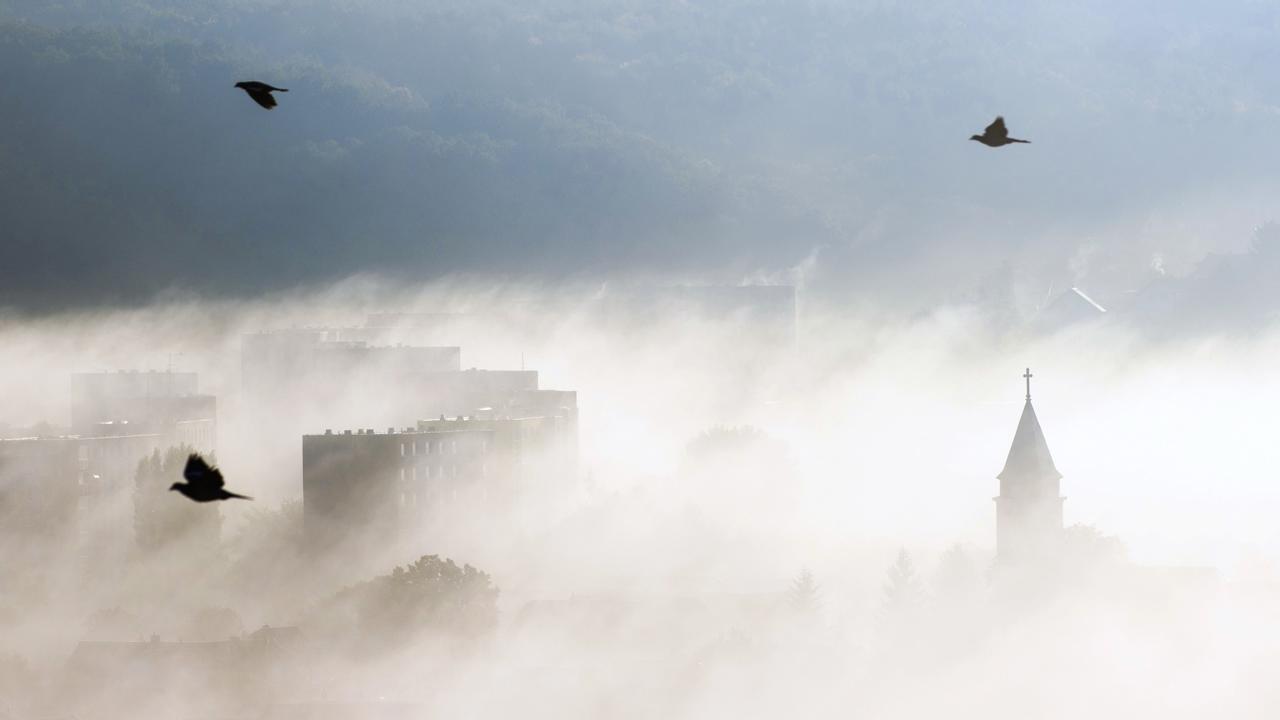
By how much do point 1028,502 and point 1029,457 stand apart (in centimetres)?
250

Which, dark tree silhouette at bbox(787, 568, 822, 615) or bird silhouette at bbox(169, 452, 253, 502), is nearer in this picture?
bird silhouette at bbox(169, 452, 253, 502)

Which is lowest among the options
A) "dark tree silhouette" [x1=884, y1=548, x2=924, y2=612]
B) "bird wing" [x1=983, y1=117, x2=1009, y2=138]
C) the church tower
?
"dark tree silhouette" [x1=884, y1=548, x2=924, y2=612]

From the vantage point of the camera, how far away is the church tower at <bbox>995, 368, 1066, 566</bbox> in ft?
379

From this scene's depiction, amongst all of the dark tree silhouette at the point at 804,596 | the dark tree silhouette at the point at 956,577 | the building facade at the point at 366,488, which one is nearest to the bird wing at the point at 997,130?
the dark tree silhouette at the point at 804,596

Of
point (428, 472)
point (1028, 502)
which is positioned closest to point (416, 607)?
point (428, 472)

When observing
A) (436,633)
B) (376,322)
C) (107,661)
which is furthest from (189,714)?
(376,322)

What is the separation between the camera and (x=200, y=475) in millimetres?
32938

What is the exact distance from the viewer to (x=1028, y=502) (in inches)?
4567

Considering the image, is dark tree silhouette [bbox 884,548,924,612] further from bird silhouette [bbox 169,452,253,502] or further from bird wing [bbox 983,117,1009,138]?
bird silhouette [bbox 169,452,253,502]

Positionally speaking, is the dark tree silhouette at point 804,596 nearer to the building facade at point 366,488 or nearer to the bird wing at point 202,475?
the building facade at point 366,488

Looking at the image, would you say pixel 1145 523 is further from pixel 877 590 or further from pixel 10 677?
pixel 10 677

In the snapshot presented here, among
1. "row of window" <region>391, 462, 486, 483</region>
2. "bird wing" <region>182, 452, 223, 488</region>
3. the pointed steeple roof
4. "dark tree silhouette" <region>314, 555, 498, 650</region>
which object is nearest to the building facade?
"row of window" <region>391, 462, 486, 483</region>

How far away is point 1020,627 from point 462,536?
1350 inches

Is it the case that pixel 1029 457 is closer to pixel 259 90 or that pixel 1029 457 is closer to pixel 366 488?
pixel 366 488
